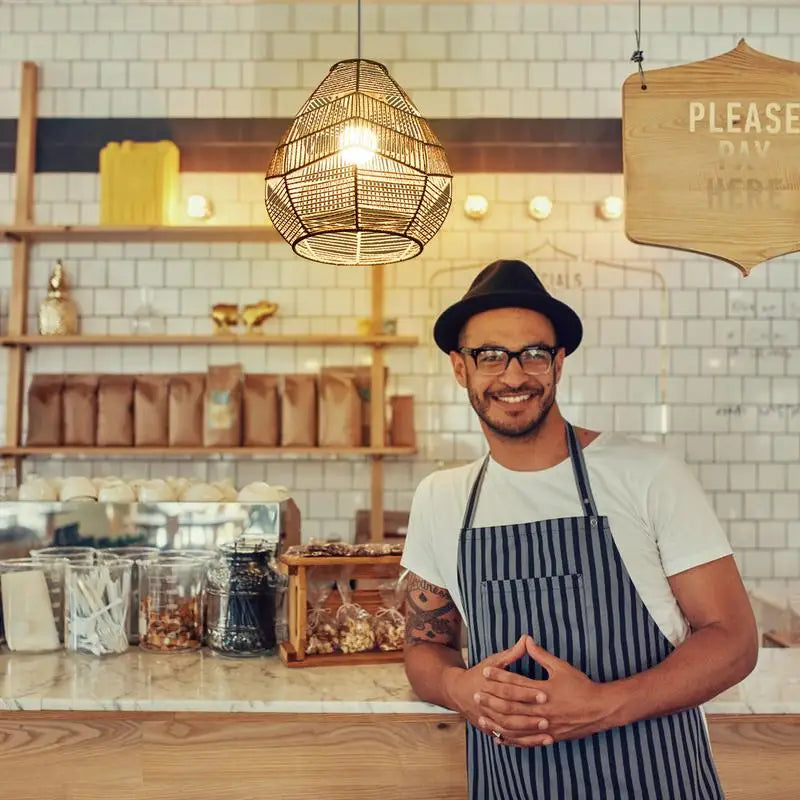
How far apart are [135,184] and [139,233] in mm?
243

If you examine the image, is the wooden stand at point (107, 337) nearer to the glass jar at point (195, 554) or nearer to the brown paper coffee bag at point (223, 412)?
the brown paper coffee bag at point (223, 412)

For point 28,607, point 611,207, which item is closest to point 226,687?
point 28,607

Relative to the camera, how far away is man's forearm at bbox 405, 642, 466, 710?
200 centimetres

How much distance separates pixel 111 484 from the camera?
9.55 ft

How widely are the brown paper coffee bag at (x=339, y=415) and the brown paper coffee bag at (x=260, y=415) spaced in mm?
225

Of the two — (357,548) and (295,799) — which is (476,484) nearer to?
(357,548)

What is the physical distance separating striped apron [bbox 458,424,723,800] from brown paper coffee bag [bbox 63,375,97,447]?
305cm

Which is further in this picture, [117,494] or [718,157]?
[117,494]

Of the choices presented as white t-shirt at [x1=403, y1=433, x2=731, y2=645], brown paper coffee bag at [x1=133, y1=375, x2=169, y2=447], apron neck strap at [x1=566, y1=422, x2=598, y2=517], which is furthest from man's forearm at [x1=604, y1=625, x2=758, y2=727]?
brown paper coffee bag at [x1=133, y1=375, x2=169, y2=447]

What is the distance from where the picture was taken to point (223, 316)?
459 cm

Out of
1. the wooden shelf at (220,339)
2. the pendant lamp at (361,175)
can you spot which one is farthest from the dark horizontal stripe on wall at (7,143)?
the pendant lamp at (361,175)

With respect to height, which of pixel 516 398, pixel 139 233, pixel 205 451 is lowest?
pixel 205 451

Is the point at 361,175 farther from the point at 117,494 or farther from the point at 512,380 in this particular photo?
the point at 117,494

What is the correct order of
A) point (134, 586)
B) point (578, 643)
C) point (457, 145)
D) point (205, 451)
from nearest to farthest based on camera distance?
point (578, 643), point (134, 586), point (205, 451), point (457, 145)
